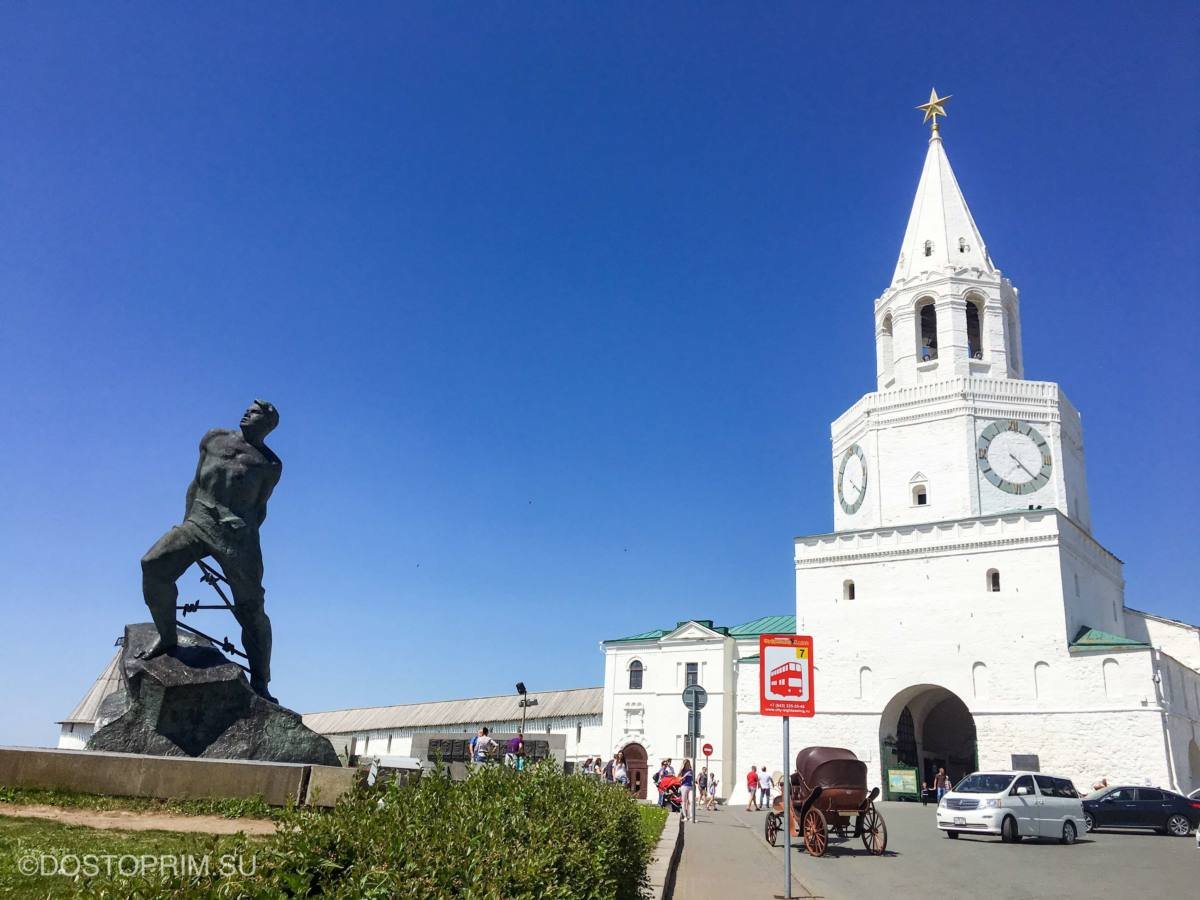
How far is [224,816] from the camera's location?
9102mm

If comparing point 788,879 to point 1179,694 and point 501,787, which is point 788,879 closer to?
point 501,787

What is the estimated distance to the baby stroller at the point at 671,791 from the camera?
26188 millimetres

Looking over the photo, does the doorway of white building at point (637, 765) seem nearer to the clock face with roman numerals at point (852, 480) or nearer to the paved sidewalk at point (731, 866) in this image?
the clock face with roman numerals at point (852, 480)

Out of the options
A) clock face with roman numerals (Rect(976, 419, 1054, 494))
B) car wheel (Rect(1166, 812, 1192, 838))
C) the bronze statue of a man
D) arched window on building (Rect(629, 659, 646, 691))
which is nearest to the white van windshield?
car wheel (Rect(1166, 812, 1192, 838))

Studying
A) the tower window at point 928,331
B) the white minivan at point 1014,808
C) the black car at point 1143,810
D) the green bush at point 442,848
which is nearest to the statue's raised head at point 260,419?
the green bush at point 442,848

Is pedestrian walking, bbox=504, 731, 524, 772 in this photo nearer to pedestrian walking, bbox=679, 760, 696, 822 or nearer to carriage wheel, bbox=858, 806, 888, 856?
pedestrian walking, bbox=679, 760, 696, 822

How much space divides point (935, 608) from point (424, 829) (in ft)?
111

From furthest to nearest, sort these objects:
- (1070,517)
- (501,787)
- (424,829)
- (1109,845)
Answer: (1070,517) → (1109,845) → (501,787) → (424,829)

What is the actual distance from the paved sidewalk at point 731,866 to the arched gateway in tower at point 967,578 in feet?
47.7

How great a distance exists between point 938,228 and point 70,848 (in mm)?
41441

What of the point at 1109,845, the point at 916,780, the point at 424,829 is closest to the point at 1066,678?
the point at 916,780

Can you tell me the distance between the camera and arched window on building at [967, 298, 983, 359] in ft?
128

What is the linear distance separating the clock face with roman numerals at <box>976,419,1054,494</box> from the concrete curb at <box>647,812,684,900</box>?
24311 millimetres

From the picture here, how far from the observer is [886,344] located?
41.2m
